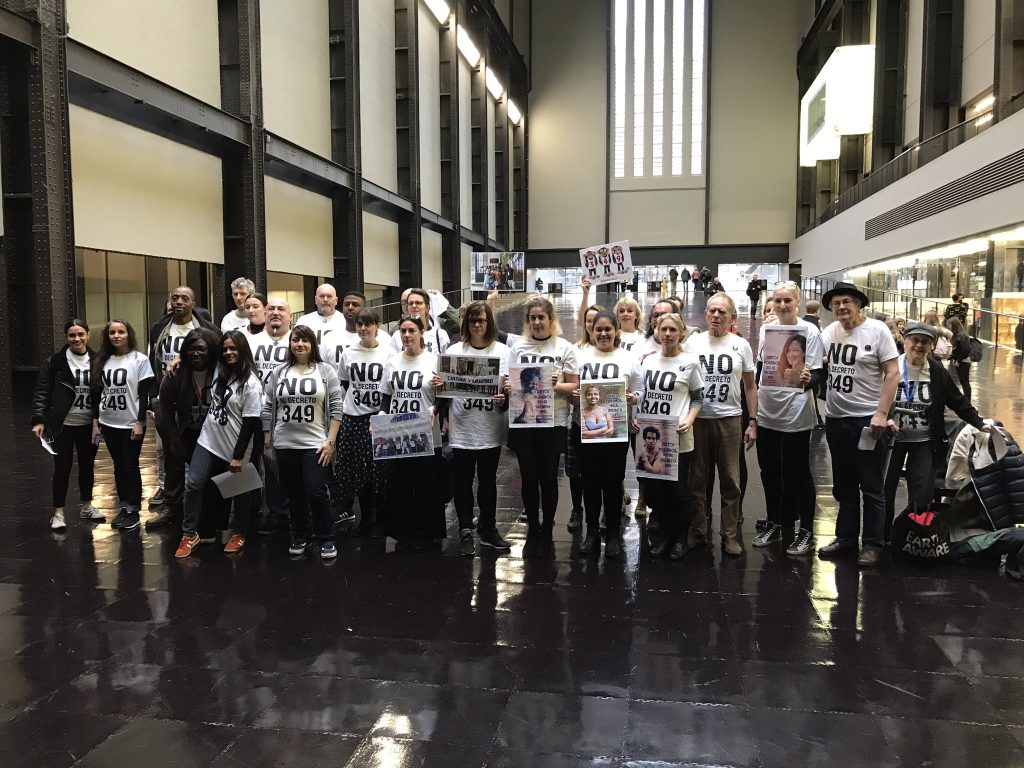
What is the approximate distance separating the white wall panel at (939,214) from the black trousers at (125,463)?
17774 mm

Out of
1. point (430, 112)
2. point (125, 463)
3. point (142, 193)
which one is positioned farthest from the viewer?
point (430, 112)

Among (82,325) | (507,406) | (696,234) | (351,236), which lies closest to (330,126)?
(351,236)

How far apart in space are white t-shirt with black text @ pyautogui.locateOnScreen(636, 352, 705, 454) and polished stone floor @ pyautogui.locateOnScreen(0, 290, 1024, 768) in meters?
1.06

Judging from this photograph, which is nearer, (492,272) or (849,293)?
(849,293)

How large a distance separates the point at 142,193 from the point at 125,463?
950 centimetres

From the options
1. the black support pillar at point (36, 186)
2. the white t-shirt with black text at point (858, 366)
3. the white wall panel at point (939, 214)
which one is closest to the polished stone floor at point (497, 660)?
the white t-shirt with black text at point (858, 366)

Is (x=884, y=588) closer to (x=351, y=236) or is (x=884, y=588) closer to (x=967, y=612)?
(x=967, y=612)

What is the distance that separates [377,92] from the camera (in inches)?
958

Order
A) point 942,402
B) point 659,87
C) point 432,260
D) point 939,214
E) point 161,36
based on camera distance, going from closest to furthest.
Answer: point 942,402, point 161,36, point 939,214, point 432,260, point 659,87

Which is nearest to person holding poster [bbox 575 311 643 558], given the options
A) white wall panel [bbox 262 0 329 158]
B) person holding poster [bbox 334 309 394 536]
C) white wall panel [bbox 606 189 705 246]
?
person holding poster [bbox 334 309 394 536]

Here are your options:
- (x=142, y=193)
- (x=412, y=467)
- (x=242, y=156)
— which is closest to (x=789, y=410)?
(x=412, y=467)

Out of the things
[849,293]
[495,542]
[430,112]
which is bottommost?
[495,542]

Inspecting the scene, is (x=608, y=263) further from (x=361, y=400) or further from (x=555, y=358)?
(x=361, y=400)

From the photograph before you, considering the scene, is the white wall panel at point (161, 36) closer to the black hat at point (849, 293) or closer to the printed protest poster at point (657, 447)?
the printed protest poster at point (657, 447)
